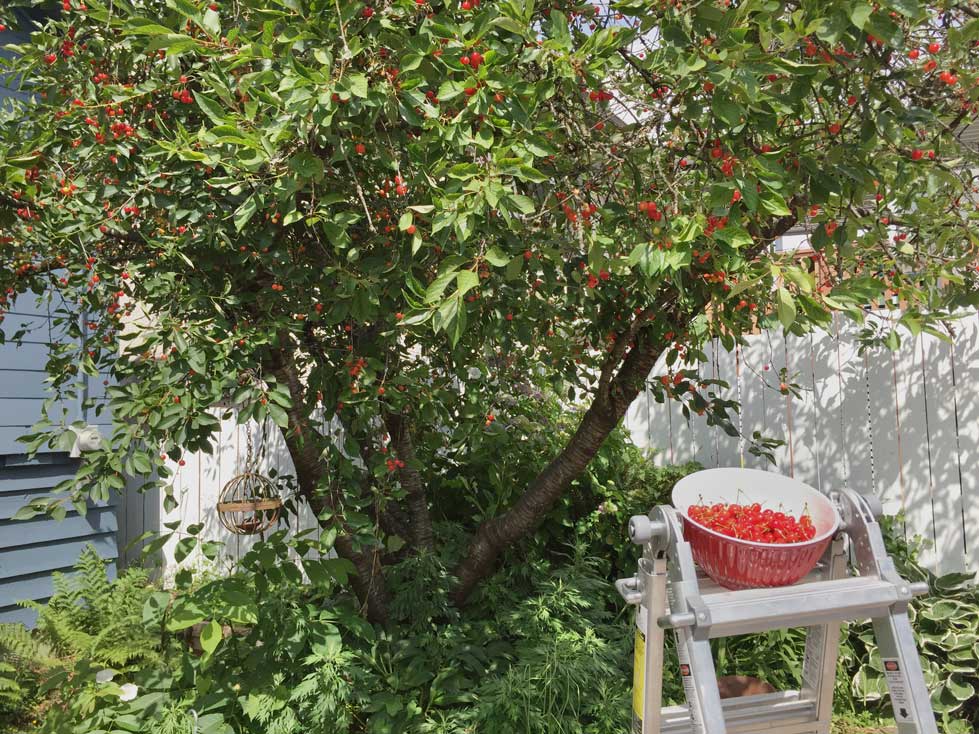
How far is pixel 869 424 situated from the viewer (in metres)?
3.94

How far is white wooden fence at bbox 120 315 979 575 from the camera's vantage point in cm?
375

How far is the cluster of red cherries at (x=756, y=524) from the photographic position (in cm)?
190

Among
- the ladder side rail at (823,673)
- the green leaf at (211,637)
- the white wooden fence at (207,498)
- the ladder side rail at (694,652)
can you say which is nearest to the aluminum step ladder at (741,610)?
the ladder side rail at (694,652)

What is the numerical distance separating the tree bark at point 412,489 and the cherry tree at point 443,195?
0.05 ft

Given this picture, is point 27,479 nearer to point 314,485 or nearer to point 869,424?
point 314,485

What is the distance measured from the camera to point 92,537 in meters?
4.86

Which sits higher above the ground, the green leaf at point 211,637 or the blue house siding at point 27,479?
the blue house siding at point 27,479

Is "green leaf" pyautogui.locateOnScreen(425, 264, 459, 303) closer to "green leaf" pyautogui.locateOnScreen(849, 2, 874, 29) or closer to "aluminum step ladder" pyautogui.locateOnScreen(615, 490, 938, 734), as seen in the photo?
"aluminum step ladder" pyautogui.locateOnScreen(615, 490, 938, 734)

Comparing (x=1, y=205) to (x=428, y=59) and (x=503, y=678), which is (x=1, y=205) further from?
(x=503, y=678)

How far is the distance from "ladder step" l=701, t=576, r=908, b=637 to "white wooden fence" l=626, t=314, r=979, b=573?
2032 mm

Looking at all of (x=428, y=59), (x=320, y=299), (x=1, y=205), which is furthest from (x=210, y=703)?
(x=428, y=59)

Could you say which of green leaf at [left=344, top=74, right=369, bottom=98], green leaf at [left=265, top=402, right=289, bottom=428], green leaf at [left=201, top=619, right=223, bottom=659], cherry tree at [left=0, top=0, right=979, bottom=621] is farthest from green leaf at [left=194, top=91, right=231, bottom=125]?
green leaf at [left=201, top=619, right=223, bottom=659]

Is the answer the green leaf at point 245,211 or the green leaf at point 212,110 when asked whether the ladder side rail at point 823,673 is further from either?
the green leaf at point 212,110

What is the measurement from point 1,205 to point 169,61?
2.88 ft
